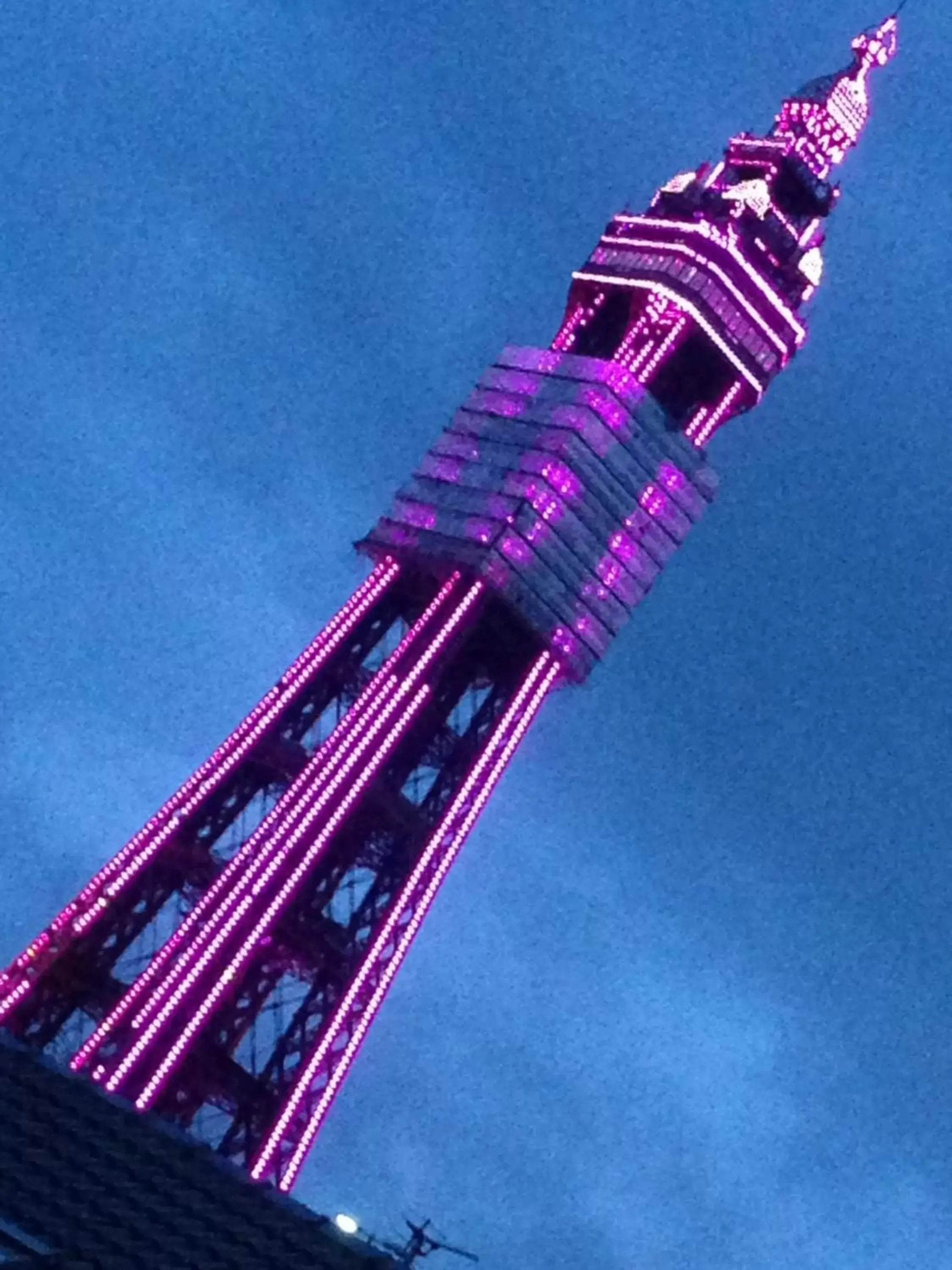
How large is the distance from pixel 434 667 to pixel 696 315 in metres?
20.8

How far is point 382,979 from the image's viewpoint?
66688 millimetres

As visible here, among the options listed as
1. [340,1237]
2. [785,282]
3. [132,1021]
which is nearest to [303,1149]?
[132,1021]

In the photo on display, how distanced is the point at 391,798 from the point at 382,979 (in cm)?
707

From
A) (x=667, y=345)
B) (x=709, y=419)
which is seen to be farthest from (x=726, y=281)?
(x=709, y=419)

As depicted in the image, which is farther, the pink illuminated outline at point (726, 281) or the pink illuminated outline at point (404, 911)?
the pink illuminated outline at point (726, 281)

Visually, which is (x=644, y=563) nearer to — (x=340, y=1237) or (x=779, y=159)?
(x=779, y=159)

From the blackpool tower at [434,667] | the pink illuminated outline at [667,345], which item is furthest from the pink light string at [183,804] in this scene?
the pink illuminated outline at [667,345]

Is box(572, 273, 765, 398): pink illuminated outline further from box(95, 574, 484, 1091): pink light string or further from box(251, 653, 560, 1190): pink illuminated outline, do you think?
box(95, 574, 484, 1091): pink light string

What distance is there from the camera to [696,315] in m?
84.3

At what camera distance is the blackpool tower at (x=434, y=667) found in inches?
2532

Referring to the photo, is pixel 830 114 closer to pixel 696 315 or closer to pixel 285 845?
pixel 696 315

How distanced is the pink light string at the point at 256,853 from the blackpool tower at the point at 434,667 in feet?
0.26

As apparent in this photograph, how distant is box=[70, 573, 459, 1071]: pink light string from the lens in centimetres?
6231

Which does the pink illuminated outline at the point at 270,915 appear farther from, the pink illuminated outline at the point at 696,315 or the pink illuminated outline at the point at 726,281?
the pink illuminated outline at the point at 726,281
